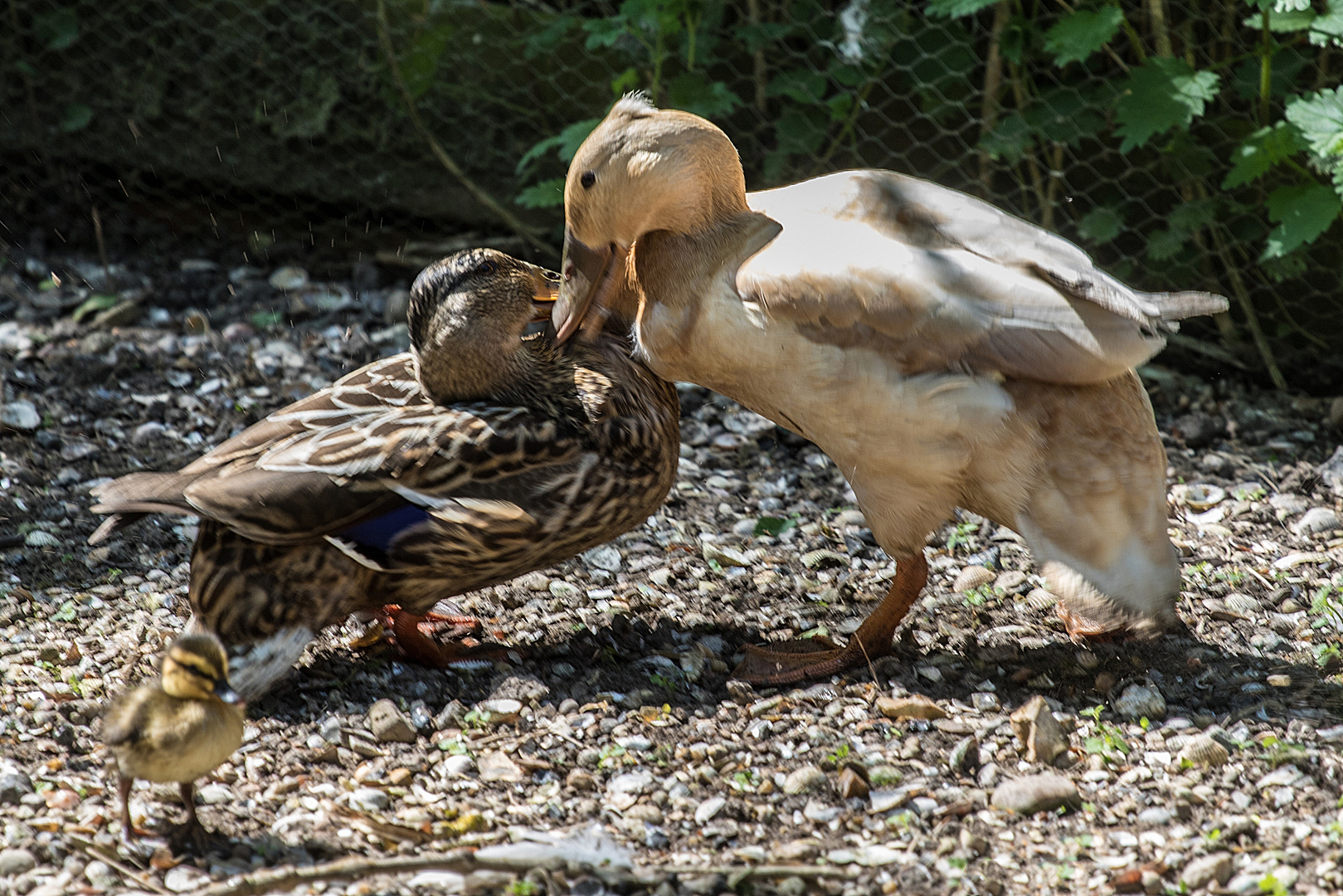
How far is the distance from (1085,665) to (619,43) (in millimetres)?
3351

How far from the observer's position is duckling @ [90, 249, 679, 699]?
2947 mm

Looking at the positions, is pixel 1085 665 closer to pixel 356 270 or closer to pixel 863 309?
pixel 863 309

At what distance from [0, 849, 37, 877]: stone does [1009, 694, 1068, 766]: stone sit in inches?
79.7

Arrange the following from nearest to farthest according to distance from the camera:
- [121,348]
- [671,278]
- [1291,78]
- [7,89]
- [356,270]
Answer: [671,278]
[1291,78]
[121,348]
[356,270]
[7,89]

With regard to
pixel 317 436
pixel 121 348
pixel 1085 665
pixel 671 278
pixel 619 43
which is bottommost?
pixel 121 348

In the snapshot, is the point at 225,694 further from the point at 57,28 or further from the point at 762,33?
the point at 57,28

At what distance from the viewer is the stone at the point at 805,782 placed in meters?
2.76

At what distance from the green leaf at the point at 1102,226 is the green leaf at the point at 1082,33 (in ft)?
2.11

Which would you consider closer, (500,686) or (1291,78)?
(500,686)

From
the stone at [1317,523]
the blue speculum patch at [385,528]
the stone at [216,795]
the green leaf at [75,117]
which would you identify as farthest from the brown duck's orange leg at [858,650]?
the green leaf at [75,117]

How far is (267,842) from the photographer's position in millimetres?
2529

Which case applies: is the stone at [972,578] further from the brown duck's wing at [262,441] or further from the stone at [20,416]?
the stone at [20,416]

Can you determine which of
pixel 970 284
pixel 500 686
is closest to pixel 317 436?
pixel 500 686

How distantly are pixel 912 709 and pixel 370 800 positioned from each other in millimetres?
1239
